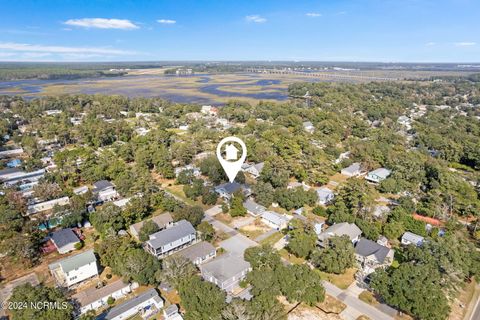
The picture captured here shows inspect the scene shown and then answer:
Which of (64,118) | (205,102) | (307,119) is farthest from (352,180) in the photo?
(205,102)

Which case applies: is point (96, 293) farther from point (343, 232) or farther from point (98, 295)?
point (343, 232)

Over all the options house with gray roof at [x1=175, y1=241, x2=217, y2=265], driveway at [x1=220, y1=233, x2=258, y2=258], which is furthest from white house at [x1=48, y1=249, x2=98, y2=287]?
driveway at [x1=220, y1=233, x2=258, y2=258]

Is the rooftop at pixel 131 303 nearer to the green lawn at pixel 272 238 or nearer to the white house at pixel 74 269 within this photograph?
the white house at pixel 74 269

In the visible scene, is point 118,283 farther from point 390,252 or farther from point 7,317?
point 390,252

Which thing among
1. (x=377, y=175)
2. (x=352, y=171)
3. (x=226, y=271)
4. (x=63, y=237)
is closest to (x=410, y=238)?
(x=377, y=175)

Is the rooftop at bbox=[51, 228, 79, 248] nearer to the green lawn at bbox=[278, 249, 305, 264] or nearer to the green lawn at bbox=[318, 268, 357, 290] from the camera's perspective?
the green lawn at bbox=[278, 249, 305, 264]

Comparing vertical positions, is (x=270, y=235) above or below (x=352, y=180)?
below
